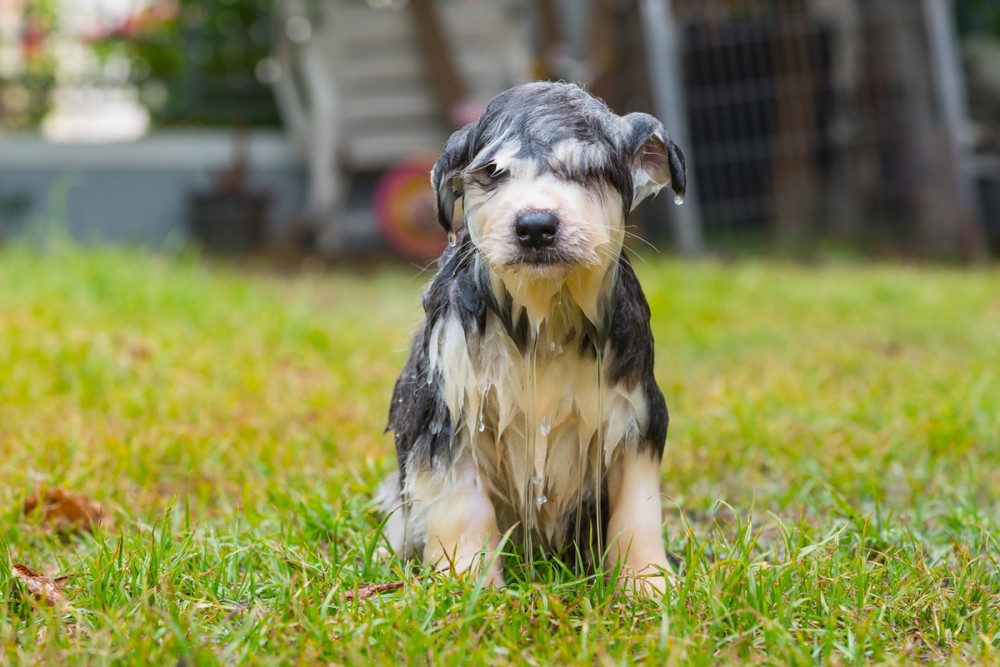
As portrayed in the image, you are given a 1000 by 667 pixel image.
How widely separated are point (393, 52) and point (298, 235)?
5.68ft

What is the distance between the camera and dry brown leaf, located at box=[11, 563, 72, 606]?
6.26ft

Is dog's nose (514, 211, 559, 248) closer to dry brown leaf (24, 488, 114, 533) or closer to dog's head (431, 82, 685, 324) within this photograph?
dog's head (431, 82, 685, 324)

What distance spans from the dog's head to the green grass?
557 millimetres

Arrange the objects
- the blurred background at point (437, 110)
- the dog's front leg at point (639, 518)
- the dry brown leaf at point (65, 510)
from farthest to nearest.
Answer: the blurred background at point (437, 110)
the dry brown leaf at point (65, 510)
the dog's front leg at point (639, 518)

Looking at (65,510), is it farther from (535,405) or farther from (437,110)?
(437,110)

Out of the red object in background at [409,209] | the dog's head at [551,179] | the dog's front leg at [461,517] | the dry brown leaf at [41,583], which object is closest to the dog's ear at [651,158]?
the dog's head at [551,179]

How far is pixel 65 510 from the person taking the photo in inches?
98.7

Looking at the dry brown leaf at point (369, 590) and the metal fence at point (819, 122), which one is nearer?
the dry brown leaf at point (369, 590)

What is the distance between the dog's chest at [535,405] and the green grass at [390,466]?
0.23 meters

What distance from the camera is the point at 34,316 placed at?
4477mm

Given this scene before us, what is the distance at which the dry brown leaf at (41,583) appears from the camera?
191cm

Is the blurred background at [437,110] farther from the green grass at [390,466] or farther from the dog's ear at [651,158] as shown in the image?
the dog's ear at [651,158]

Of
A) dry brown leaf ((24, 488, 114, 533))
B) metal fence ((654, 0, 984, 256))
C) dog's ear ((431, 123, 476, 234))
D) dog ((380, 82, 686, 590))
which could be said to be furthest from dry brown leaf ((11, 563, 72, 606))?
metal fence ((654, 0, 984, 256))

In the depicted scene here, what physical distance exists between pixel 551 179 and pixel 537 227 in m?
0.11
